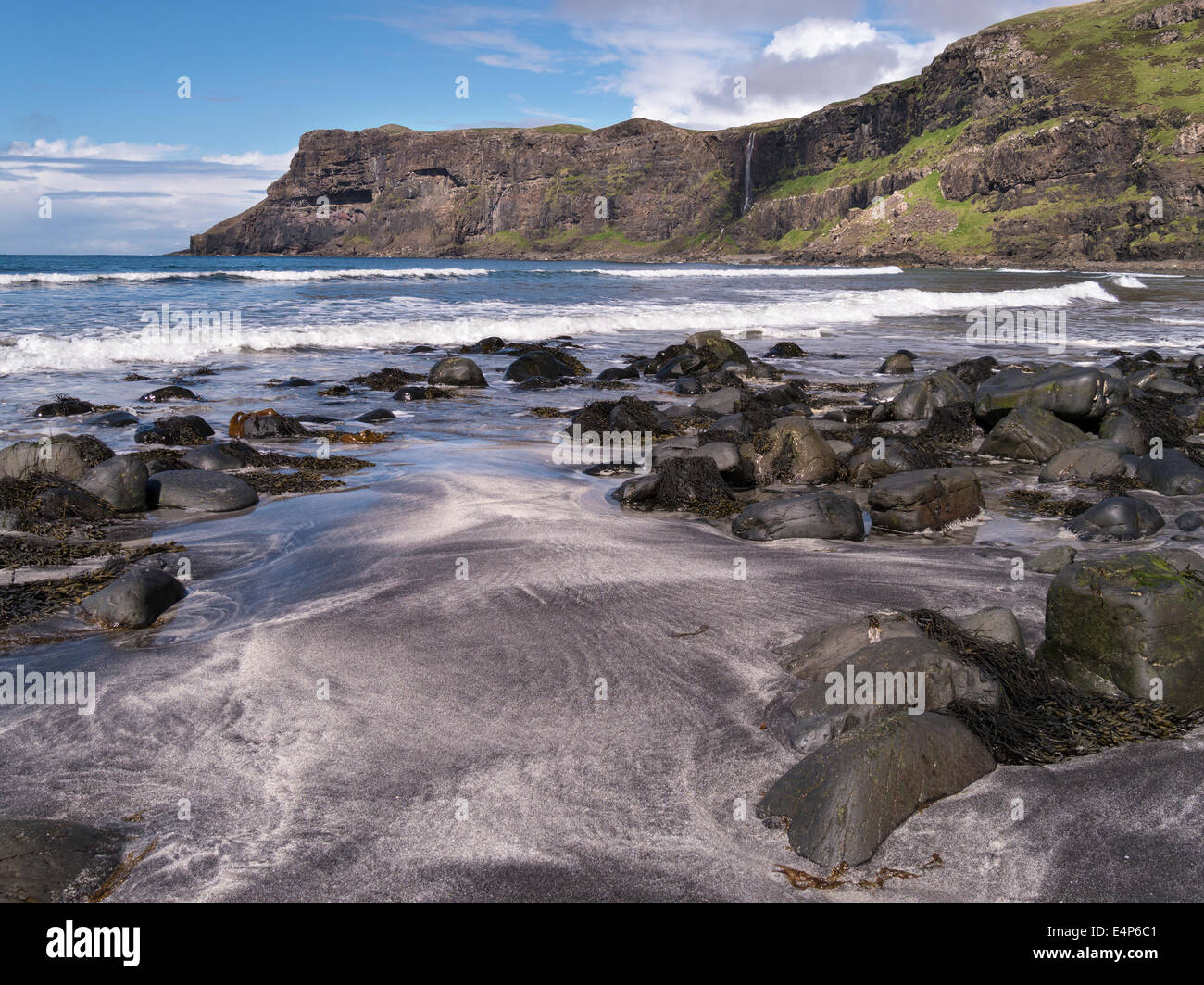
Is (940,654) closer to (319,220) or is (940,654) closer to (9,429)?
(9,429)

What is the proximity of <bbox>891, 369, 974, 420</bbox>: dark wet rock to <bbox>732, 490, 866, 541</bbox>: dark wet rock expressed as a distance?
542 centimetres

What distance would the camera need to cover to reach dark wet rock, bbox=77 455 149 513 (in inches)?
297

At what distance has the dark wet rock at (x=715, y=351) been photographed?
17.6m

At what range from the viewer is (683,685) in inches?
178

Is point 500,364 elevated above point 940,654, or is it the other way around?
point 500,364

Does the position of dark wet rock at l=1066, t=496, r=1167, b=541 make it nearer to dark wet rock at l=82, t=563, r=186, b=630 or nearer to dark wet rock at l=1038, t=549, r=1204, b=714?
dark wet rock at l=1038, t=549, r=1204, b=714

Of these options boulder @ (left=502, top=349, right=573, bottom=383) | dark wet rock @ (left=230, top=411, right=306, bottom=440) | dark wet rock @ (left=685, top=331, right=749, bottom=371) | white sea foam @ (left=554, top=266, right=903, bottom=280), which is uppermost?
white sea foam @ (left=554, top=266, right=903, bottom=280)

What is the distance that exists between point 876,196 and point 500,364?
124 metres

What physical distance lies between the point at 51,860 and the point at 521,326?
23.4 metres

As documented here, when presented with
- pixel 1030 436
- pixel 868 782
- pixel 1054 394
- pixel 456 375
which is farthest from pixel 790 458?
pixel 456 375

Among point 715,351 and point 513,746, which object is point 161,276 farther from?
point 513,746

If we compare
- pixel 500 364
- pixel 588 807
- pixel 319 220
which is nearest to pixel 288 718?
pixel 588 807

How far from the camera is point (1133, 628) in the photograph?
13.5 ft

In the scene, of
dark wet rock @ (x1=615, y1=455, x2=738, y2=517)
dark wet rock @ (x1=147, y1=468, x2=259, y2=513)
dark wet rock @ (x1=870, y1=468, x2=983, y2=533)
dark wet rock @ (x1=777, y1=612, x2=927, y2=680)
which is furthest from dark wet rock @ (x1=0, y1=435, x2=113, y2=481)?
dark wet rock @ (x1=870, y1=468, x2=983, y2=533)
